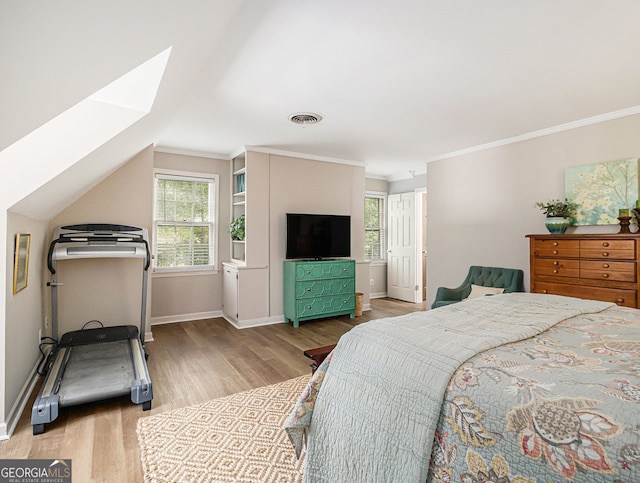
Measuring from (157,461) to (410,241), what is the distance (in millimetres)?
5641

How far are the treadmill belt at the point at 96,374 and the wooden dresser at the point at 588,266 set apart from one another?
13.1 ft

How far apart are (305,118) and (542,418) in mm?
3339

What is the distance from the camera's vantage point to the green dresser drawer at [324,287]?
4.84 m

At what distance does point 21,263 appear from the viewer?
2467 mm

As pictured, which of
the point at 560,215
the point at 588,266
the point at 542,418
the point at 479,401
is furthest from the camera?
the point at 560,215

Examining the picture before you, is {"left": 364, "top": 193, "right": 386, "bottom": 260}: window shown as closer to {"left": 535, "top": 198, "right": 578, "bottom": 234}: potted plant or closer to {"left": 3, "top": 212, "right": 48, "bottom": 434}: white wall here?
{"left": 535, "top": 198, "right": 578, "bottom": 234}: potted plant

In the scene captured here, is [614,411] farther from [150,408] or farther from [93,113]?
[93,113]

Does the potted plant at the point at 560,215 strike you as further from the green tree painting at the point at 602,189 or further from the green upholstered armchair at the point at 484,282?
the green upholstered armchair at the point at 484,282

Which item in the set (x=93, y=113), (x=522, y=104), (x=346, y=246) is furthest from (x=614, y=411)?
(x=346, y=246)

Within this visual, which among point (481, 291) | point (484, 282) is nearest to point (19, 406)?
point (481, 291)

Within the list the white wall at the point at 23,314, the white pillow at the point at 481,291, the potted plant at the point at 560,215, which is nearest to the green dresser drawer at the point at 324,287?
the white pillow at the point at 481,291

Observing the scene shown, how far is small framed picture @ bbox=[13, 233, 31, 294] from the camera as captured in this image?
91.2 inches

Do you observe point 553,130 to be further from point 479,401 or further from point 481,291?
point 479,401

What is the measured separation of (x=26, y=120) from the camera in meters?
1.30
